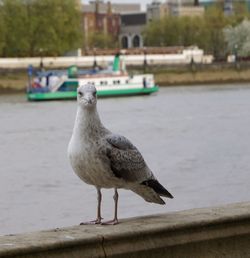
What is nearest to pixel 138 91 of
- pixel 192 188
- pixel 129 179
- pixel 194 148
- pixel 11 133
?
pixel 11 133

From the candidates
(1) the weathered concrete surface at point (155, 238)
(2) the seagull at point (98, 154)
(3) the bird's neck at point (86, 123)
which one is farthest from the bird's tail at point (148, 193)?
(3) the bird's neck at point (86, 123)

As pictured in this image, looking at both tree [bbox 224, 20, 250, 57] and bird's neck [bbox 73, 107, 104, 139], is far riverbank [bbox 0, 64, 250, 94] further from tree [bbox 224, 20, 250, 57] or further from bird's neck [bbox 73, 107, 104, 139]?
bird's neck [bbox 73, 107, 104, 139]

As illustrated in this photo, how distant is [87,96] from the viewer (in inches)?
145

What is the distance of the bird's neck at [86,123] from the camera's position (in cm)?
368

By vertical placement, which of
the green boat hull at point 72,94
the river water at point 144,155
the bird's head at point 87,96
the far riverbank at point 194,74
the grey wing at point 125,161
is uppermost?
the bird's head at point 87,96

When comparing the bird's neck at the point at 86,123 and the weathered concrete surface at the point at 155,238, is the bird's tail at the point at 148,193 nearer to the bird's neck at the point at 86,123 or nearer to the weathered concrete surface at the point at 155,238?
the weathered concrete surface at the point at 155,238

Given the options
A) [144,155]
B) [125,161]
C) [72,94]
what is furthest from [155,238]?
[72,94]

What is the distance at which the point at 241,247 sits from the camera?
3701 millimetres

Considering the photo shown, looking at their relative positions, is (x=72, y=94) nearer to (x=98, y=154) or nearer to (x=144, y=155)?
(x=144, y=155)

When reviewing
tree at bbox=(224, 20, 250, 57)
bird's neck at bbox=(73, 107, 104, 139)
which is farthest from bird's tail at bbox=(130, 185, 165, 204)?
tree at bbox=(224, 20, 250, 57)

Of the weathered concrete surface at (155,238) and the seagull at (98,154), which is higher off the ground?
the seagull at (98,154)

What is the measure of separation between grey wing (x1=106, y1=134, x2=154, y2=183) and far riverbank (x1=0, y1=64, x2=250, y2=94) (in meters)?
49.3

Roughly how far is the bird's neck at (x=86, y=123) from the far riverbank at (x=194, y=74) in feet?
162

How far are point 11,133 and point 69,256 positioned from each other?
20413 millimetres
